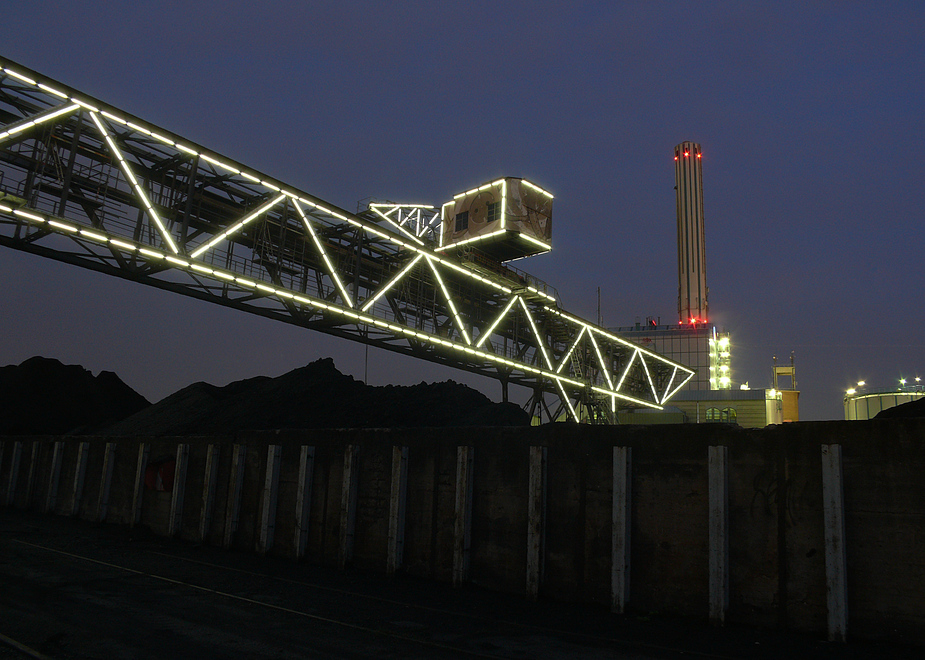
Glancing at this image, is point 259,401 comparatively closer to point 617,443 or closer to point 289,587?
point 289,587

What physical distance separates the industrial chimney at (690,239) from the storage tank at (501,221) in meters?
57.4

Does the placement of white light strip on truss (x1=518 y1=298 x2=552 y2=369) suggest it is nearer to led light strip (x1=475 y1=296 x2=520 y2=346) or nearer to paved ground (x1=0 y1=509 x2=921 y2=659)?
led light strip (x1=475 y1=296 x2=520 y2=346)

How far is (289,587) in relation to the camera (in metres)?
12.5

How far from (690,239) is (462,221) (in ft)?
214

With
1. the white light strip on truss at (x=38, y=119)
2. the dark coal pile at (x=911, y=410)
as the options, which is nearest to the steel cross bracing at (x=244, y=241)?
the white light strip on truss at (x=38, y=119)

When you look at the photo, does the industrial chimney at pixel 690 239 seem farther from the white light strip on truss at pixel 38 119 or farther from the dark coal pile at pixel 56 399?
the white light strip on truss at pixel 38 119

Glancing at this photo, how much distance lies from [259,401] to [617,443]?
65.6 feet

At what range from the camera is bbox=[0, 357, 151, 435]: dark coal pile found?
141 ft

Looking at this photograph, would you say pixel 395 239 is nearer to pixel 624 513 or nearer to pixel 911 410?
pixel 624 513

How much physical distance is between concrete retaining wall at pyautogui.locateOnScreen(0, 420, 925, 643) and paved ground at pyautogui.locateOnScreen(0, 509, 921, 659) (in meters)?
0.51

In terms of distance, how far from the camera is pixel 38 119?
16.9 m

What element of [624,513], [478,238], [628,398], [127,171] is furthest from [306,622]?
[628,398]

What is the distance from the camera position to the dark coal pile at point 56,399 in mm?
43000

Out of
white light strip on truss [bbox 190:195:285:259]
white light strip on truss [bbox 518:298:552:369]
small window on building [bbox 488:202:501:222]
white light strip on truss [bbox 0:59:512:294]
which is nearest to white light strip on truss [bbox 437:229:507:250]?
small window on building [bbox 488:202:501:222]
